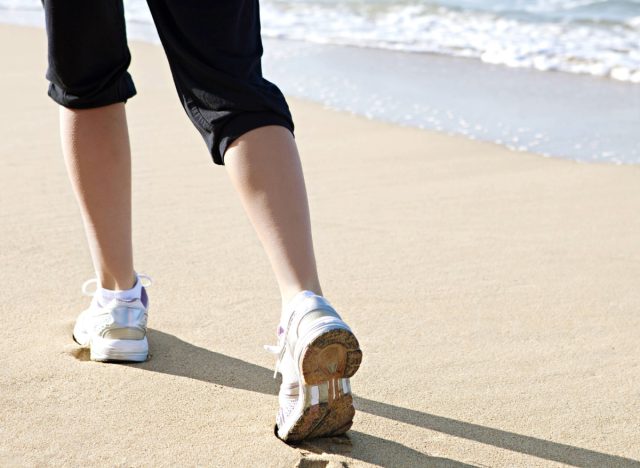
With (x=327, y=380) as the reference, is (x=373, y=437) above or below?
below

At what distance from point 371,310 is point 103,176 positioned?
764 millimetres

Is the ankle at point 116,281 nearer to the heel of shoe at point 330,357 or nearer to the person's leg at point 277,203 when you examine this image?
the person's leg at point 277,203

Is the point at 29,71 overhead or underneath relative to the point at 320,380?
underneath

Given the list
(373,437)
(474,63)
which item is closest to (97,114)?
(373,437)

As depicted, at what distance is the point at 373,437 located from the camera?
1.87 m

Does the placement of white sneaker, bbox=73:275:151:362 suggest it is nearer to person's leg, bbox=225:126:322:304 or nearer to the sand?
the sand

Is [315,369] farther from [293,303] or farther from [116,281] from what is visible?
[116,281]

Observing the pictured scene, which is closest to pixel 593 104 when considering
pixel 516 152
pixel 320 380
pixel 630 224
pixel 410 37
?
pixel 516 152

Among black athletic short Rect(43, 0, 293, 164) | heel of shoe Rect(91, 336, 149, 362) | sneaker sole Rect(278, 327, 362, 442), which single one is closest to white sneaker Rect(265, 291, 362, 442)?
sneaker sole Rect(278, 327, 362, 442)

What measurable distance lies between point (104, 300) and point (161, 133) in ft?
7.07

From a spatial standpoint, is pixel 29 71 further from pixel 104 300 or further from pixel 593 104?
pixel 104 300

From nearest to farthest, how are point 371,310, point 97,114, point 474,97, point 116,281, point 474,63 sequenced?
point 97,114, point 116,281, point 371,310, point 474,97, point 474,63

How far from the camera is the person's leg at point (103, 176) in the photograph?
2.04 metres

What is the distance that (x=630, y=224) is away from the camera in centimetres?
321
